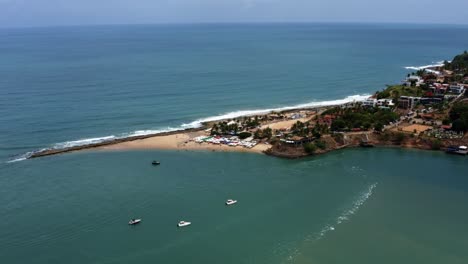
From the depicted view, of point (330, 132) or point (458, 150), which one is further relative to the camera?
point (330, 132)

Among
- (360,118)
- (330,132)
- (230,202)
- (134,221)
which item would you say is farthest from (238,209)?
(360,118)

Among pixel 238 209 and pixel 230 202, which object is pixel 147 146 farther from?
pixel 238 209

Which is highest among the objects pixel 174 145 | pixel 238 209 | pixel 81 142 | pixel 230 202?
pixel 81 142

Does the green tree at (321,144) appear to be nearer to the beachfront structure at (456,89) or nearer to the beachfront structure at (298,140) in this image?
the beachfront structure at (298,140)

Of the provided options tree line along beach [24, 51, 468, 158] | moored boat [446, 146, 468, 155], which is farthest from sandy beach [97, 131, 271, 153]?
moored boat [446, 146, 468, 155]

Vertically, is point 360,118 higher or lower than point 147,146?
higher

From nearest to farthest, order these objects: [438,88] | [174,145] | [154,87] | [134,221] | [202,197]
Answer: [134,221]
[202,197]
[174,145]
[438,88]
[154,87]
